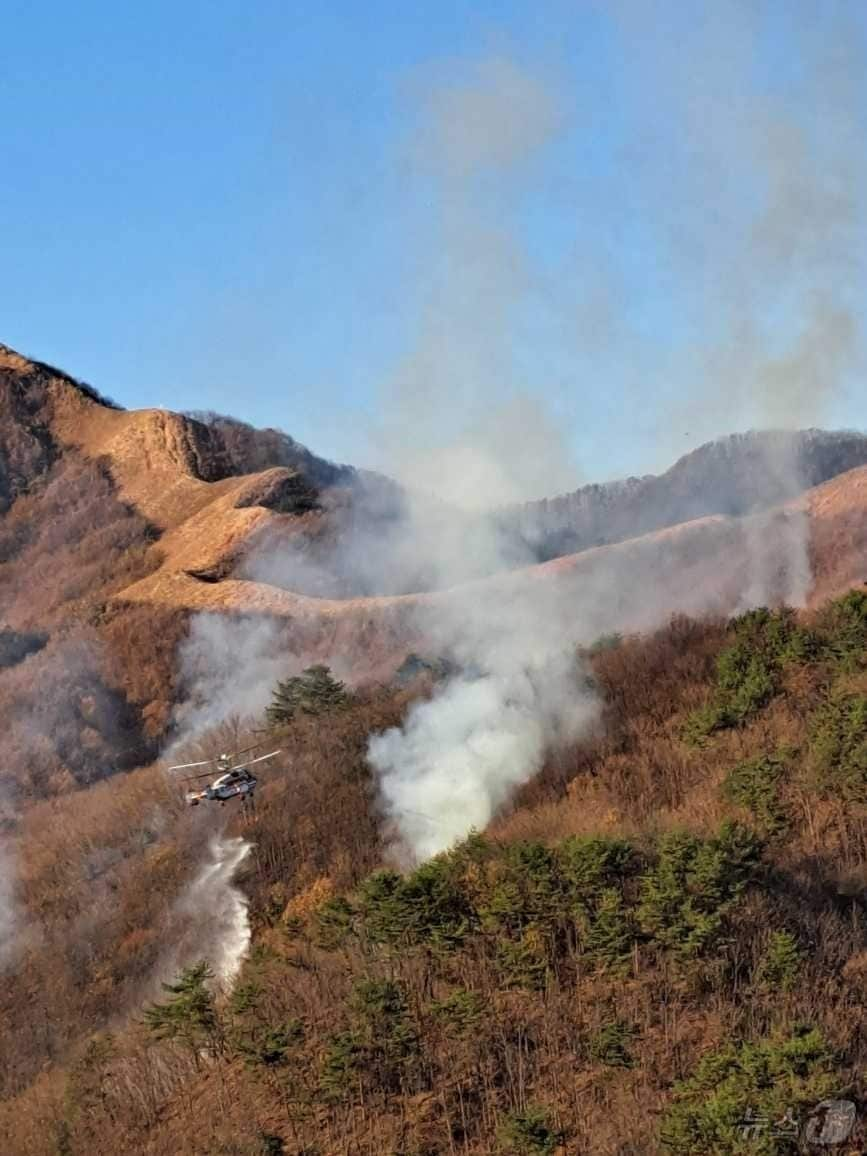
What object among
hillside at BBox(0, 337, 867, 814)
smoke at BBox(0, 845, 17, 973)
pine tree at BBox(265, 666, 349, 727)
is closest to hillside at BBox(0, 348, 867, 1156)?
smoke at BBox(0, 845, 17, 973)

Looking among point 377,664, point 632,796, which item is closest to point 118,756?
point 377,664

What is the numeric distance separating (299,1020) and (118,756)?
41.2 m

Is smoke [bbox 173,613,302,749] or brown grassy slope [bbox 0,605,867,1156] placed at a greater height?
smoke [bbox 173,613,302,749]

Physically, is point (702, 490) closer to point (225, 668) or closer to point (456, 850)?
point (225, 668)

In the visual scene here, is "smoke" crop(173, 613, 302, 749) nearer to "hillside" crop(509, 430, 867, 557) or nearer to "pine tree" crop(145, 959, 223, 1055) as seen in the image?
"hillside" crop(509, 430, 867, 557)

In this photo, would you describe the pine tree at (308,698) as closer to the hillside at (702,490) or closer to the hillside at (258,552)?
the hillside at (258,552)

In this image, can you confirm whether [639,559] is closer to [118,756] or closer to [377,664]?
[377,664]

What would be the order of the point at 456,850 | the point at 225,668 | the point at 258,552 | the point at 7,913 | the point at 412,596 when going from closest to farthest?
the point at 456,850 → the point at 7,913 → the point at 225,668 → the point at 412,596 → the point at 258,552

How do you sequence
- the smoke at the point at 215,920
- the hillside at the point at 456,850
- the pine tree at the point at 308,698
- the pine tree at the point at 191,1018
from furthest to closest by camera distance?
the pine tree at the point at 308,698
the smoke at the point at 215,920
the pine tree at the point at 191,1018
the hillside at the point at 456,850

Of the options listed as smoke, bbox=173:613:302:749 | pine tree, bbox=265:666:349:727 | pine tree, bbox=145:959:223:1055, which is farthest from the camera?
smoke, bbox=173:613:302:749

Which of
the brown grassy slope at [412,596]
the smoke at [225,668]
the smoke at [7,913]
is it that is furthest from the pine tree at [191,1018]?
the smoke at [225,668]

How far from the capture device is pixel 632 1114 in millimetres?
32375

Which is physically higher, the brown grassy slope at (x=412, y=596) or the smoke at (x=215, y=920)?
the brown grassy slope at (x=412, y=596)

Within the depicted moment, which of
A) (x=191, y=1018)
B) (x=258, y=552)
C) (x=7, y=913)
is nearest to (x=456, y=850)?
(x=191, y=1018)
